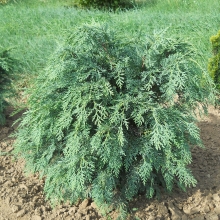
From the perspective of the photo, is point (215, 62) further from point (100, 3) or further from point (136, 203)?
point (100, 3)

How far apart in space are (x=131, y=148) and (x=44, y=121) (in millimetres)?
728

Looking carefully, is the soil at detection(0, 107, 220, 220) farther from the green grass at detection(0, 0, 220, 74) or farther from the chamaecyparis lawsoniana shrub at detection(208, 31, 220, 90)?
the green grass at detection(0, 0, 220, 74)

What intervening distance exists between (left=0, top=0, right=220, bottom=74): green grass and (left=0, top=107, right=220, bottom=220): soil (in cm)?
241

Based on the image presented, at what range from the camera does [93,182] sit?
2811 millimetres

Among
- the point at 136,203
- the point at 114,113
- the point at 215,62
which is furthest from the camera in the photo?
the point at 215,62

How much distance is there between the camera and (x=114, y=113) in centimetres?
260

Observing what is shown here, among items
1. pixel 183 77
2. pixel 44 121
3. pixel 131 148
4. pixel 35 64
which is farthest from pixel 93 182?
pixel 35 64

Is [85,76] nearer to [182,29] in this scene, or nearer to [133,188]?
[133,188]

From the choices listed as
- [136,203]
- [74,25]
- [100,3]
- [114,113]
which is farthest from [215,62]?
[100,3]

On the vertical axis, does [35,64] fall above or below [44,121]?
below

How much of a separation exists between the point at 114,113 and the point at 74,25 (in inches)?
181

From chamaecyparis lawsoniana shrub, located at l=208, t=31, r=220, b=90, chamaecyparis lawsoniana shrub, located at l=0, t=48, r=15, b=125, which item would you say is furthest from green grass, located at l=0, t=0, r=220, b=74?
chamaecyparis lawsoniana shrub, located at l=0, t=48, r=15, b=125

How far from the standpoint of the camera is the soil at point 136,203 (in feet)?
9.68

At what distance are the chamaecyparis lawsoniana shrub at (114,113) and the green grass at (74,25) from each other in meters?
2.42
